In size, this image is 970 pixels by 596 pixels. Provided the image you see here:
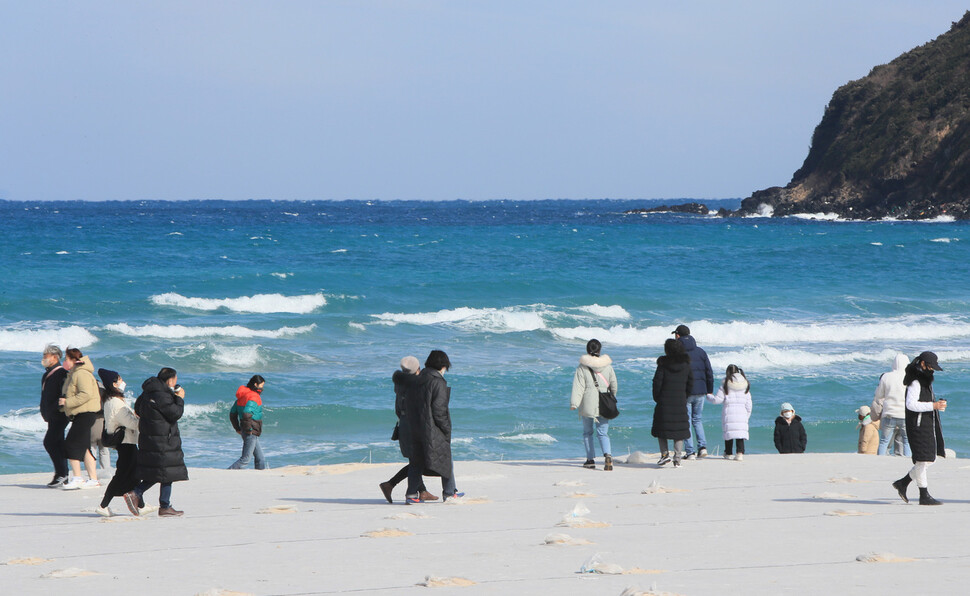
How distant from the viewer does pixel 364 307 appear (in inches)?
1377

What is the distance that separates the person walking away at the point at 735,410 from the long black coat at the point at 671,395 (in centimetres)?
119

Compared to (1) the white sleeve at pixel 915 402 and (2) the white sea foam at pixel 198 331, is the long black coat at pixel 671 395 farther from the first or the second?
(2) the white sea foam at pixel 198 331

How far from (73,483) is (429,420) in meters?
4.14

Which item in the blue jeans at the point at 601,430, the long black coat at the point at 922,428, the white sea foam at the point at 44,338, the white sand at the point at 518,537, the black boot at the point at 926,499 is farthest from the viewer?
the white sea foam at the point at 44,338

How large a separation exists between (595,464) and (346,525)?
4.77 metres

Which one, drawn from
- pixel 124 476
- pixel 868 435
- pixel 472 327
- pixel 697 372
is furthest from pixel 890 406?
pixel 472 327

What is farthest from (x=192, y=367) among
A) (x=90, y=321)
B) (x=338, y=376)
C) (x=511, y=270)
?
(x=511, y=270)

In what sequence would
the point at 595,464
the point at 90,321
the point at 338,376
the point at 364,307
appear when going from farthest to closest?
1. the point at 364,307
2. the point at 90,321
3. the point at 338,376
4. the point at 595,464

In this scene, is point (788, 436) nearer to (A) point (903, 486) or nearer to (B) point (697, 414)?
(B) point (697, 414)

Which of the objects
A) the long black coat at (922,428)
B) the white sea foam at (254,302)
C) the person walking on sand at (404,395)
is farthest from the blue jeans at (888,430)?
the white sea foam at (254,302)

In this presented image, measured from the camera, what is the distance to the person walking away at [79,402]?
10336mm

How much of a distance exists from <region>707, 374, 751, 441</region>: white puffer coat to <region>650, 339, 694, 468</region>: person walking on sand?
1.18 m

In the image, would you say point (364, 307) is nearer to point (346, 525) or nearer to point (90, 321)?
point (90, 321)

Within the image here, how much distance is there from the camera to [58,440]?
35.1 ft
